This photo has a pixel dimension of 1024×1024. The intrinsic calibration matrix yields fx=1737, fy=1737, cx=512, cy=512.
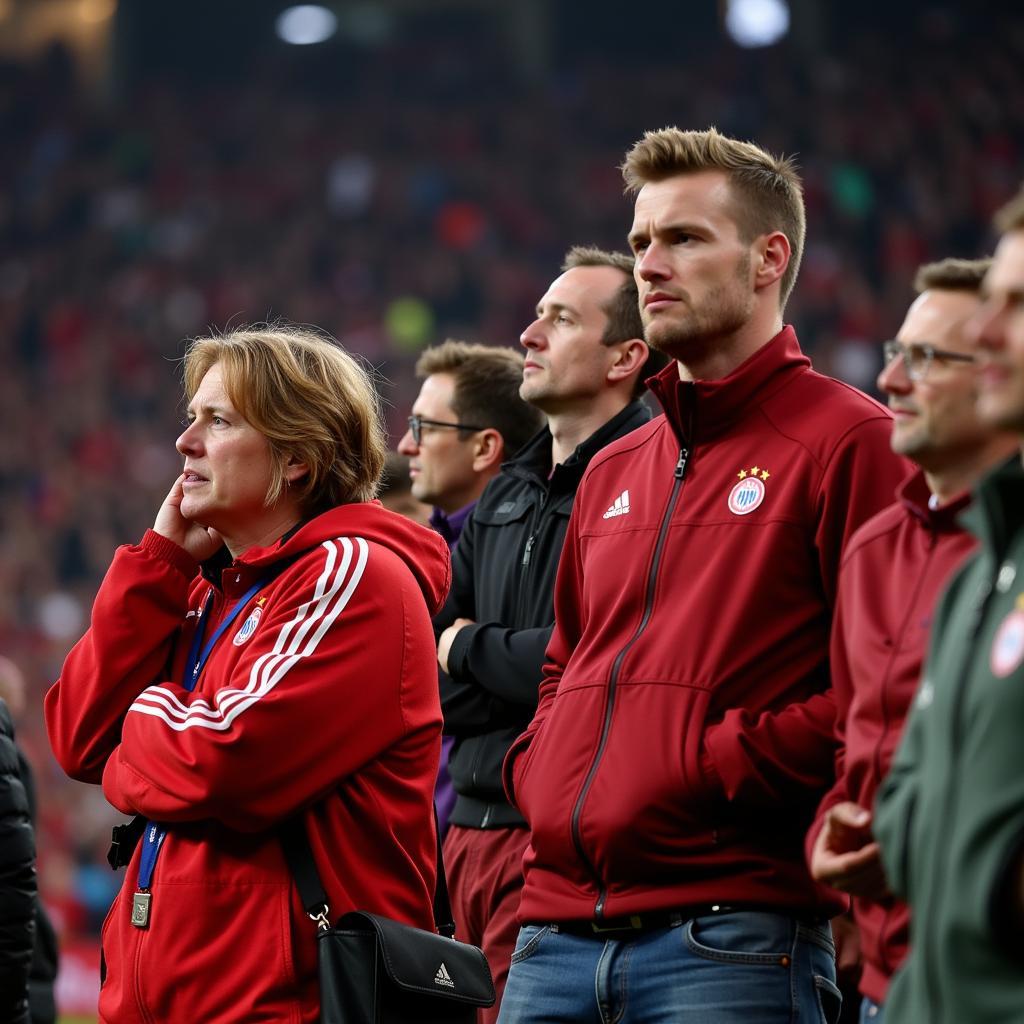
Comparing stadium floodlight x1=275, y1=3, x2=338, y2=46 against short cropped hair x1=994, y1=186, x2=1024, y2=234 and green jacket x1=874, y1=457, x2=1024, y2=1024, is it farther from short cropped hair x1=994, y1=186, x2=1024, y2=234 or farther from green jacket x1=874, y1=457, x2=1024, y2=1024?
green jacket x1=874, y1=457, x2=1024, y2=1024

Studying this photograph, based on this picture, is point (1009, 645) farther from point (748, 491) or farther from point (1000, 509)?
point (748, 491)

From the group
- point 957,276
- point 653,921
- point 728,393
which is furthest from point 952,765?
point 728,393

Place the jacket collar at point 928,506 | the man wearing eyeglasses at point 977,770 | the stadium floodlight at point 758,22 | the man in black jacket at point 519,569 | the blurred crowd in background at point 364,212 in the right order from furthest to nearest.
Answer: the stadium floodlight at point 758,22
the blurred crowd in background at point 364,212
the man in black jacket at point 519,569
the jacket collar at point 928,506
the man wearing eyeglasses at point 977,770

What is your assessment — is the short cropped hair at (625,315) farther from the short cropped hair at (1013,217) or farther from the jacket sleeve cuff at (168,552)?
the short cropped hair at (1013,217)

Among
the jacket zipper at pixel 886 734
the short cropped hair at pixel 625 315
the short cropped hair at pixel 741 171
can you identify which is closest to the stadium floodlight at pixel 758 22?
the short cropped hair at pixel 625 315

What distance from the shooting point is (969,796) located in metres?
1.96

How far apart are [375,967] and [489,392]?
242 centimetres

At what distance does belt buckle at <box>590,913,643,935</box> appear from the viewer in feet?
9.84

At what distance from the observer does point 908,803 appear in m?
2.17

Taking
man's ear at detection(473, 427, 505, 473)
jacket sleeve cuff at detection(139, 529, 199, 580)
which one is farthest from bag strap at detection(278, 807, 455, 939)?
man's ear at detection(473, 427, 505, 473)

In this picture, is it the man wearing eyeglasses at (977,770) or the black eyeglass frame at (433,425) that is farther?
the black eyeglass frame at (433,425)

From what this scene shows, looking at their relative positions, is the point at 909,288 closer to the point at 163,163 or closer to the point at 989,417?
the point at 163,163

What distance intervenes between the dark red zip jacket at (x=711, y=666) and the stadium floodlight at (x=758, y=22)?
18491 mm

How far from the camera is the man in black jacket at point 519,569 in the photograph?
414 centimetres
